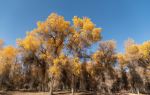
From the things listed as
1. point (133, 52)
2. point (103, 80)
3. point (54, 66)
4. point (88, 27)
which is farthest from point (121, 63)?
point (54, 66)

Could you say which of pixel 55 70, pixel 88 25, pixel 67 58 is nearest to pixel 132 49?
pixel 88 25

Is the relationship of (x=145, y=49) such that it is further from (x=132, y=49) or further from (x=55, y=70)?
(x=55, y=70)

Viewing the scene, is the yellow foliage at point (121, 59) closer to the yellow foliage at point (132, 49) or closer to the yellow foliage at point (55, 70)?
the yellow foliage at point (132, 49)

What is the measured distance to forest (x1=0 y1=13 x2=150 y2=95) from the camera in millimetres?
23047

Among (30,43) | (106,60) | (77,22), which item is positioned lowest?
(106,60)

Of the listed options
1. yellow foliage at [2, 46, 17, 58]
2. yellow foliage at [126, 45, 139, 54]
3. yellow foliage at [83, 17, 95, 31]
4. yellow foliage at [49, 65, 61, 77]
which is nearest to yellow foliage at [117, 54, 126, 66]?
yellow foliage at [126, 45, 139, 54]

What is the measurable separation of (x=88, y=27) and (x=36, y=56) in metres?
9.45

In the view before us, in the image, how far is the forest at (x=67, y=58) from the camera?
2305cm

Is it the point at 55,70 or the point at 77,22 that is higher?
the point at 77,22

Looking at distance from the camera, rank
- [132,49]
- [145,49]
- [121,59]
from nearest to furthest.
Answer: [132,49], [145,49], [121,59]

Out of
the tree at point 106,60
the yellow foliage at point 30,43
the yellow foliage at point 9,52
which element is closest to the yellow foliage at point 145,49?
the tree at point 106,60

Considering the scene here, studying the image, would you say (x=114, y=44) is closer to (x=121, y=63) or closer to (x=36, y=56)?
(x=121, y=63)

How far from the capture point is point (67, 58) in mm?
22156

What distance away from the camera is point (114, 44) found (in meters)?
31.4
